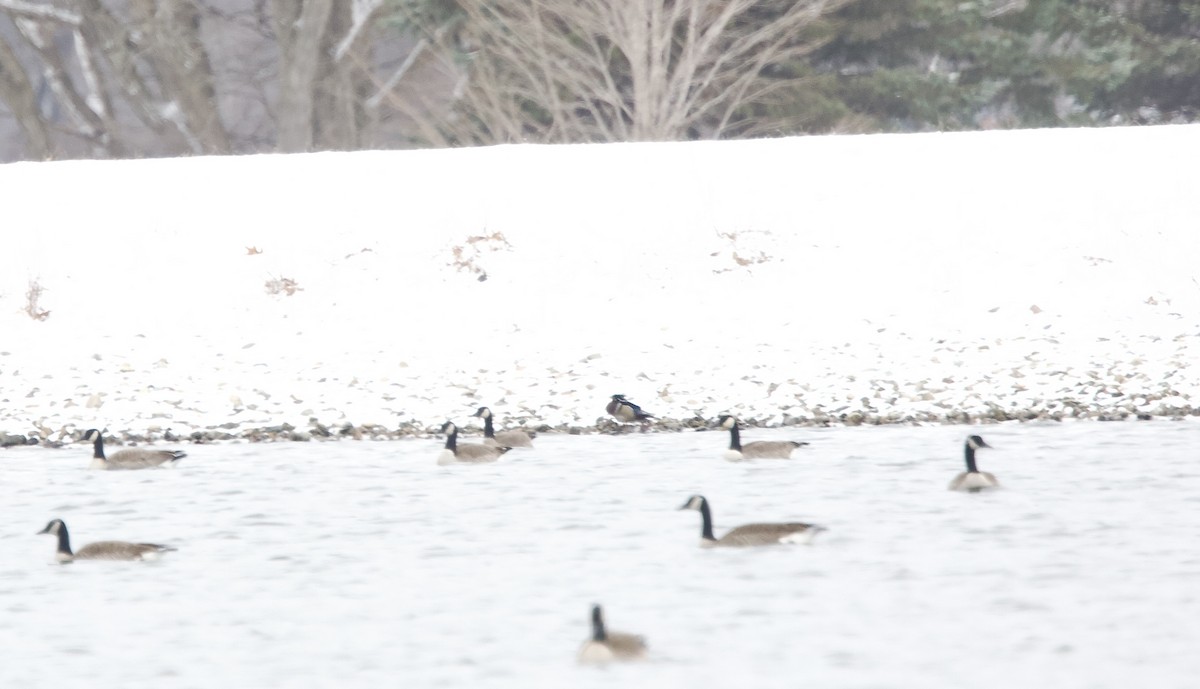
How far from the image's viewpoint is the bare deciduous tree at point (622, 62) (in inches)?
931

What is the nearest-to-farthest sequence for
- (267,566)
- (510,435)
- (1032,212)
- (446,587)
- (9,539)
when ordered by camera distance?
(446,587), (267,566), (9,539), (510,435), (1032,212)

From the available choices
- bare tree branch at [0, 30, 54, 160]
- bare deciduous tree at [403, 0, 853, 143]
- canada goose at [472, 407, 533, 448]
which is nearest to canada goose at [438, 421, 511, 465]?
canada goose at [472, 407, 533, 448]

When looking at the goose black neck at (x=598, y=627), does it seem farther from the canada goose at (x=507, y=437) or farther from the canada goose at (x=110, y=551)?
the canada goose at (x=507, y=437)

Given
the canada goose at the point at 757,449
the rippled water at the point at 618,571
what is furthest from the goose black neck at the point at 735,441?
the rippled water at the point at 618,571

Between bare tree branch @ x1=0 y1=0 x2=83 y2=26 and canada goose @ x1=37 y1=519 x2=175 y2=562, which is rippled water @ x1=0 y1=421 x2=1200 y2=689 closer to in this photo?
canada goose @ x1=37 y1=519 x2=175 y2=562

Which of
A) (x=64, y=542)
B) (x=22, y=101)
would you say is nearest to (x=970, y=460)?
(x=64, y=542)

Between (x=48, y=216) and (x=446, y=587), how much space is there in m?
12.4

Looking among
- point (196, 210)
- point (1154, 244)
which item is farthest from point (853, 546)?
point (196, 210)

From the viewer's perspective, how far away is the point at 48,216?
1853 cm

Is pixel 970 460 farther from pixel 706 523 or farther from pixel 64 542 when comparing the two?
pixel 64 542

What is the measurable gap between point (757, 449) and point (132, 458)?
14.4 feet

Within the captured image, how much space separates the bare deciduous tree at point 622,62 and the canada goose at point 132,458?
1324cm

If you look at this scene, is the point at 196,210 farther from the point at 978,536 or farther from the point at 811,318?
the point at 978,536

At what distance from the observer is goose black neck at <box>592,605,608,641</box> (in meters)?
6.36
